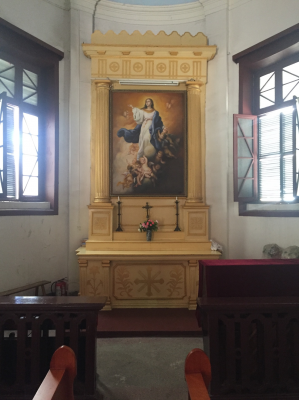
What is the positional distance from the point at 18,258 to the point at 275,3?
561 cm

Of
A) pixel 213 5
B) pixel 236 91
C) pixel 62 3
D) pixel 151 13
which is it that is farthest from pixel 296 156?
pixel 62 3

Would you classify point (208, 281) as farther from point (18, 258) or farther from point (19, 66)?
point (19, 66)

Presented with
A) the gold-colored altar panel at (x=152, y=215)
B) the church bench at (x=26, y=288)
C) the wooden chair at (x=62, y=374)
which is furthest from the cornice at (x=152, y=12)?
the wooden chair at (x=62, y=374)

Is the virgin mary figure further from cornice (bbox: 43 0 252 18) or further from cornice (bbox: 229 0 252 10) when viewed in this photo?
cornice (bbox: 229 0 252 10)

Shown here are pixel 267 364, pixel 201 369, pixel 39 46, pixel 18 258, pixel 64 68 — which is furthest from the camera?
pixel 64 68

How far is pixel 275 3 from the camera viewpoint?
4.64 meters

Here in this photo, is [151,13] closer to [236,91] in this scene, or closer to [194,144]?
[236,91]

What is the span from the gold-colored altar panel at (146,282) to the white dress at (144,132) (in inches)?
79.8

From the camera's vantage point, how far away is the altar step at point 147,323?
12.3 feet

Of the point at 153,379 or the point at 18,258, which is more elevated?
the point at 18,258

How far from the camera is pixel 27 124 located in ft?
16.4

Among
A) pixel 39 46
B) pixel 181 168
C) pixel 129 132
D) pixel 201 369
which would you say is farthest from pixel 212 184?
pixel 201 369

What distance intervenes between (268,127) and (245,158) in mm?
658

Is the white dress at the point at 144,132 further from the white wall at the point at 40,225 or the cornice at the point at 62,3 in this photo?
the cornice at the point at 62,3
